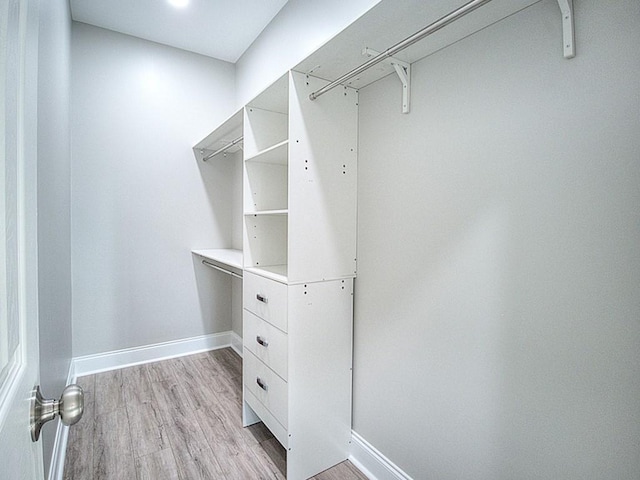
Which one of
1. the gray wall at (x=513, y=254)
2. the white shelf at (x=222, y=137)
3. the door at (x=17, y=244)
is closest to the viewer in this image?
the door at (x=17, y=244)

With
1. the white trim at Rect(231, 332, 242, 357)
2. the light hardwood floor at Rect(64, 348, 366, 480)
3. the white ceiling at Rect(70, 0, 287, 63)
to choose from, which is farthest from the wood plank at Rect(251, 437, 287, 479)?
the white ceiling at Rect(70, 0, 287, 63)

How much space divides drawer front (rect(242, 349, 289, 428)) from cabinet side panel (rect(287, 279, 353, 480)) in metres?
0.06

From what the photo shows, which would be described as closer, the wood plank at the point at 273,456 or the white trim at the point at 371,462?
the white trim at the point at 371,462

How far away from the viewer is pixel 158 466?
1.75 meters

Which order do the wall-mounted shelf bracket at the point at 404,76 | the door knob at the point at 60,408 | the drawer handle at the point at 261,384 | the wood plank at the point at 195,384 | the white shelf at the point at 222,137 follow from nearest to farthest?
the door knob at the point at 60,408
the wall-mounted shelf bracket at the point at 404,76
the drawer handle at the point at 261,384
the white shelf at the point at 222,137
the wood plank at the point at 195,384

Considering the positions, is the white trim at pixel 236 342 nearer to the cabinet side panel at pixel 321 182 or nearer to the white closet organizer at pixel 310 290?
the white closet organizer at pixel 310 290

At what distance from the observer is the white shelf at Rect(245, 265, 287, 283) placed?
1.65 m

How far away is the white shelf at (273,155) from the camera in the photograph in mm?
1684

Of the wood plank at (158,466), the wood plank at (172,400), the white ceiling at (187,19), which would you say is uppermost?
the white ceiling at (187,19)

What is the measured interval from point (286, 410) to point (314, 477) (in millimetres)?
397

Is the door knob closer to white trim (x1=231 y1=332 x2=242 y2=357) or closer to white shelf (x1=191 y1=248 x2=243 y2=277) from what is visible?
white shelf (x1=191 y1=248 x2=243 y2=277)

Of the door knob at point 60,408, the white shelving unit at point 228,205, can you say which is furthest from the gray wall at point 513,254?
the white shelving unit at point 228,205

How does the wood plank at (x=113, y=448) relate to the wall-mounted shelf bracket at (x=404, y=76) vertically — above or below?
below

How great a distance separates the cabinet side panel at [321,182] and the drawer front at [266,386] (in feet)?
1.81
